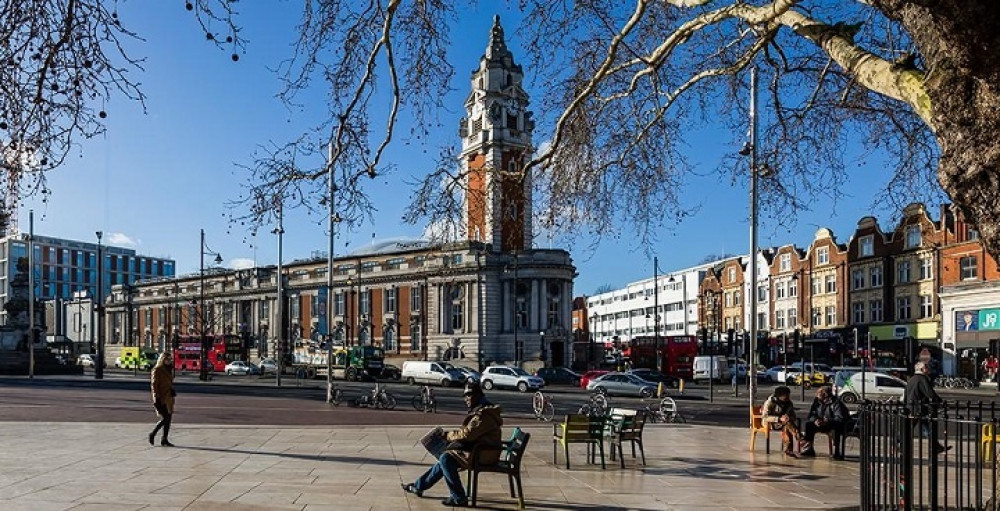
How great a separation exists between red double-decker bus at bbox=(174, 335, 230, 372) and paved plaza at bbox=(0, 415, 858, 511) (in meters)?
55.5

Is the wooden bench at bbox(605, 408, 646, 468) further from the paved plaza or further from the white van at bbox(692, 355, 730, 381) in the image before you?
the white van at bbox(692, 355, 730, 381)

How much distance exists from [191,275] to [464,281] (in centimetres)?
4322

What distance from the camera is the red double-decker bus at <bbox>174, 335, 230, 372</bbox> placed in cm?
7269

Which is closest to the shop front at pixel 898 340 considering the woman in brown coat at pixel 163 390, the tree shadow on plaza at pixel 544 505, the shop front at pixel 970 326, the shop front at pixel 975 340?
the shop front at pixel 970 326

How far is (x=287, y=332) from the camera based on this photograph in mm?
93625

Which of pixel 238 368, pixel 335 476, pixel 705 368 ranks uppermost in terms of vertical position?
pixel 335 476

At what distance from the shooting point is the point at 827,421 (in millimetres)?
16500

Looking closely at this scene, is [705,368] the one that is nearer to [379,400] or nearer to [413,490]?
[379,400]

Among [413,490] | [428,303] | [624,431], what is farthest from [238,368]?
[413,490]

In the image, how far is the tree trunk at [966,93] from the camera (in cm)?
538

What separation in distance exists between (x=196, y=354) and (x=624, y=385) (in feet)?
142

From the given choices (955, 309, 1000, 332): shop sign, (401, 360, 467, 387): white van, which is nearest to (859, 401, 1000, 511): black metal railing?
(401, 360, 467, 387): white van

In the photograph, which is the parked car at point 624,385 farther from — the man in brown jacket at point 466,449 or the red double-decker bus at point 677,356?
the man in brown jacket at point 466,449

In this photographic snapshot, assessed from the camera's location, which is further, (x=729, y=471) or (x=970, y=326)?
(x=970, y=326)
